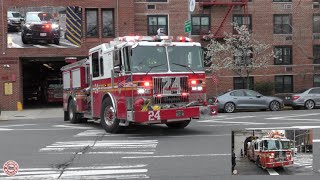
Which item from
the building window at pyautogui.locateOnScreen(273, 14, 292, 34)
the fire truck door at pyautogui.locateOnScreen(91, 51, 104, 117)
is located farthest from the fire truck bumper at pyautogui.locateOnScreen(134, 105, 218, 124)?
the building window at pyautogui.locateOnScreen(273, 14, 292, 34)

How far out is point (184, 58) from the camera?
13062mm

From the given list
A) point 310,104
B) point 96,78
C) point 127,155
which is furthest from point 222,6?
point 127,155

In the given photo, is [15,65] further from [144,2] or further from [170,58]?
[170,58]

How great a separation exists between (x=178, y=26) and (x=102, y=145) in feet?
75.5

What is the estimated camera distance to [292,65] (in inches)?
1359

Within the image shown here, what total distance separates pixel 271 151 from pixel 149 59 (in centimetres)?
832

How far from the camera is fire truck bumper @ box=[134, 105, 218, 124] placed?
40.0ft

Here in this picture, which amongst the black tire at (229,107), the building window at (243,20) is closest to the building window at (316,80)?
the building window at (243,20)

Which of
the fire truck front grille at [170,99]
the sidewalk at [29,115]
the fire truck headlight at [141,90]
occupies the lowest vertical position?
the sidewalk at [29,115]

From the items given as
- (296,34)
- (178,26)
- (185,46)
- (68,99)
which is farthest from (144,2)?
(185,46)

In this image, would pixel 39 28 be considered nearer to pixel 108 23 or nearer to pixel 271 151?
pixel 108 23

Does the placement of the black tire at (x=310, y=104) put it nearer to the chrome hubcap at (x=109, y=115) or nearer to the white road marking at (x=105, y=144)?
the chrome hubcap at (x=109, y=115)

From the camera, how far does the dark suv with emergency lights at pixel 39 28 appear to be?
29047mm

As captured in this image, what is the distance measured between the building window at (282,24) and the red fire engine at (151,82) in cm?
2301
